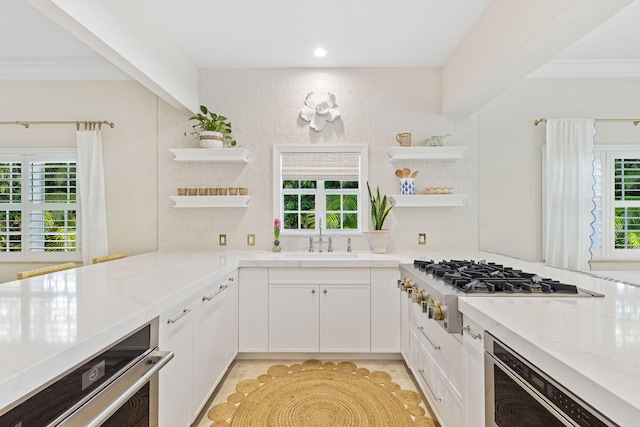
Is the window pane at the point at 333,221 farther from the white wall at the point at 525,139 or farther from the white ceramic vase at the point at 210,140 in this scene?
the white wall at the point at 525,139

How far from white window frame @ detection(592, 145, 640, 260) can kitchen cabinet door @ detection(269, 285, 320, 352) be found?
2767mm

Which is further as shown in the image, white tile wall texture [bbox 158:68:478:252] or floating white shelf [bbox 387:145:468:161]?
white tile wall texture [bbox 158:68:478:252]

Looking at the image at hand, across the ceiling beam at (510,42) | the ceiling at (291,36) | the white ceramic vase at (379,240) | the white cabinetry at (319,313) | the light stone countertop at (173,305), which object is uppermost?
the ceiling at (291,36)

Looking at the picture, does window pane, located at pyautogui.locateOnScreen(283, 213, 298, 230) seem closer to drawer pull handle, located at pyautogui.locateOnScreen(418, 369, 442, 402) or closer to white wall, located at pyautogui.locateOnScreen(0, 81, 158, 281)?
white wall, located at pyautogui.locateOnScreen(0, 81, 158, 281)

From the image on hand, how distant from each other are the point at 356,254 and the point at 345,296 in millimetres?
574

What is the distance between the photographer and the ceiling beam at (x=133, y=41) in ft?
5.71

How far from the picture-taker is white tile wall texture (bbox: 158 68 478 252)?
135 inches

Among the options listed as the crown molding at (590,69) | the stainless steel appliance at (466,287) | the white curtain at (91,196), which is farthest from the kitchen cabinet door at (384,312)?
the white curtain at (91,196)

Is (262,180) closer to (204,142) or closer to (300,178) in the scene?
(300,178)

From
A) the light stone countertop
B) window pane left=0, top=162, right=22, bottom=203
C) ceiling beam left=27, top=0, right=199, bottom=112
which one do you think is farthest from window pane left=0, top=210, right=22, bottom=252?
the light stone countertop

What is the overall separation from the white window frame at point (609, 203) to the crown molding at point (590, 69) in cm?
71

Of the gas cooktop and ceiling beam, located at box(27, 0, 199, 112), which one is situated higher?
ceiling beam, located at box(27, 0, 199, 112)

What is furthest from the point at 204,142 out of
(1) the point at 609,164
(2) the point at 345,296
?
(1) the point at 609,164

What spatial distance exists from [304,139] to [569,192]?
254 cm
